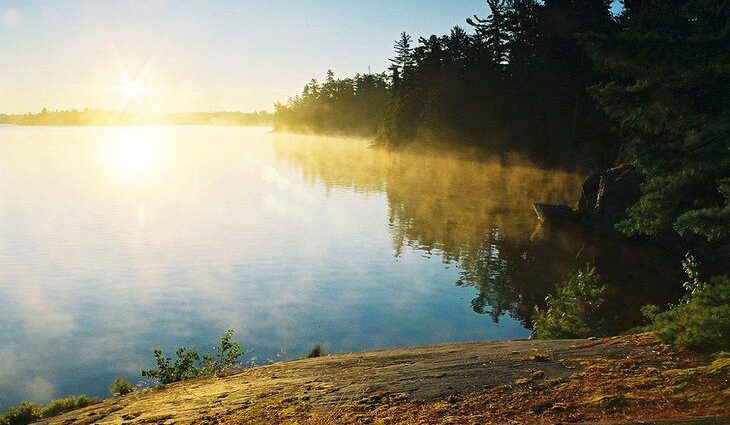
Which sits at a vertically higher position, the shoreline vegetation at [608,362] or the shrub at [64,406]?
the shoreline vegetation at [608,362]

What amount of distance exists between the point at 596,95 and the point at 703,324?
459 cm

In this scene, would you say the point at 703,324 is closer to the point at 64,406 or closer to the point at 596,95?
the point at 596,95

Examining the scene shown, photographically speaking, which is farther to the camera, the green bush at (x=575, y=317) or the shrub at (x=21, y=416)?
the green bush at (x=575, y=317)

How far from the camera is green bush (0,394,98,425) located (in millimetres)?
13391

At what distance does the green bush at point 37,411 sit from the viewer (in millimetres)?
13391

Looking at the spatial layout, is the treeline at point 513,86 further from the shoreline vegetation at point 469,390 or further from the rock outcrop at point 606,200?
the shoreline vegetation at point 469,390

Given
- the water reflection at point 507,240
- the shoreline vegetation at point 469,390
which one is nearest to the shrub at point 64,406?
the shoreline vegetation at point 469,390

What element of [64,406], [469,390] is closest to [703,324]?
[469,390]

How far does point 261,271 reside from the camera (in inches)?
1230

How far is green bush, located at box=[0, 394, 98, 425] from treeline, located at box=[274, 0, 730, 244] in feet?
44.7

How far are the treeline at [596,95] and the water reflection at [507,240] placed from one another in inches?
106

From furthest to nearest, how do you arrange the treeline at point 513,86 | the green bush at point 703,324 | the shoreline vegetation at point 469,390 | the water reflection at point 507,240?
the treeline at point 513,86
the water reflection at point 507,240
the green bush at point 703,324
the shoreline vegetation at point 469,390

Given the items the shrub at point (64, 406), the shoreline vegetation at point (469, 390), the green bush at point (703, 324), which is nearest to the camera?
the shoreline vegetation at point (469, 390)

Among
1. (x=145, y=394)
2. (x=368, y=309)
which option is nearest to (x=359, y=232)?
(x=368, y=309)
